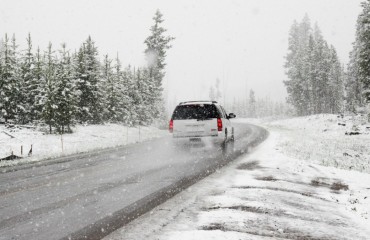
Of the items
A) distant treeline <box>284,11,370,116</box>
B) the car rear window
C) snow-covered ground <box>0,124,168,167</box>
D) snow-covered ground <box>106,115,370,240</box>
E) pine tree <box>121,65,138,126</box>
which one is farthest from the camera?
distant treeline <box>284,11,370,116</box>

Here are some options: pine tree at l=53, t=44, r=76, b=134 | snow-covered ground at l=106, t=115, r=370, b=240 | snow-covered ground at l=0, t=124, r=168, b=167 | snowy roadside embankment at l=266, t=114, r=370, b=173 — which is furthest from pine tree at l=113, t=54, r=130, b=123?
snow-covered ground at l=106, t=115, r=370, b=240

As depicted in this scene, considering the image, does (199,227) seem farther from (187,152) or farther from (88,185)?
(187,152)

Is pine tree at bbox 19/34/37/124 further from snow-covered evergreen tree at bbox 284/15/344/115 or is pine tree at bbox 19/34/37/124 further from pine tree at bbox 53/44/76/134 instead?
snow-covered evergreen tree at bbox 284/15/344/115

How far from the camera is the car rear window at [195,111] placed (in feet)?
50.5

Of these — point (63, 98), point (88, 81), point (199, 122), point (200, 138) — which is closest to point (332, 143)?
point (200, 138)

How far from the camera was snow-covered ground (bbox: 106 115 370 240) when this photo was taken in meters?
4.84

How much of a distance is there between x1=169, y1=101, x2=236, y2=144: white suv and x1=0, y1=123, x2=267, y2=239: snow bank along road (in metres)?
2.22

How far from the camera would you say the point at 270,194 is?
7.10 meters

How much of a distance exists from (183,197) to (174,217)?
54.4 inches

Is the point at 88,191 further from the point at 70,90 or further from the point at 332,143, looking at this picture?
the point at 70,90

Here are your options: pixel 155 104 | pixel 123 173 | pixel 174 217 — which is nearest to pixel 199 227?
pixel 174 217

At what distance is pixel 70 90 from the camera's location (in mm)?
Answer: 27625

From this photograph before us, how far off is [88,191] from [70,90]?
21460mm

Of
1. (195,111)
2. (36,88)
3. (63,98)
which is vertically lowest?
(195,111)
